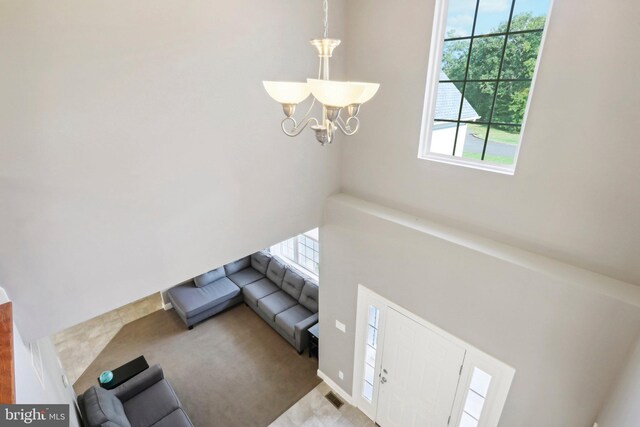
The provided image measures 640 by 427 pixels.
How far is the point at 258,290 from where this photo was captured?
6371 millimetres

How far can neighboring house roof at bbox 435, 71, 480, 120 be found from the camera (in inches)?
110

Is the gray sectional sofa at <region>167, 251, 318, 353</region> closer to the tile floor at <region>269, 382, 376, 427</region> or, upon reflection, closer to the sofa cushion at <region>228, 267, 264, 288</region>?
the sofa cushion at <region>228, 267, 264, 288</region>

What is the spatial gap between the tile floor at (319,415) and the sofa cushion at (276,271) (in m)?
2.29

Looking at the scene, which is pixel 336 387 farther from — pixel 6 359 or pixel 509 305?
pixel 6 359

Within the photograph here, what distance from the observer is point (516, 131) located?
2.58m

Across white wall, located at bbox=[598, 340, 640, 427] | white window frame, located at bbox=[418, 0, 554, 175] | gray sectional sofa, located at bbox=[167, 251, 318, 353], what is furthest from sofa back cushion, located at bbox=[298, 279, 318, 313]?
white wall, located at bbox=[598, 340, 640, 427]

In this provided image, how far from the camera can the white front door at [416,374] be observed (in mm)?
3234

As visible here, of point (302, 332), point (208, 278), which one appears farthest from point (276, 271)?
point (302, 332)

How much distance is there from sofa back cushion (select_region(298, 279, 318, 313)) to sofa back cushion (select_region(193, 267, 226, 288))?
72.0 inches

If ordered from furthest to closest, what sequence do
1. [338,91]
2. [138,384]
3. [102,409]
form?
[138,384]
[102,409]
[338,91]

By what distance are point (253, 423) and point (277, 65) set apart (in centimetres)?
426

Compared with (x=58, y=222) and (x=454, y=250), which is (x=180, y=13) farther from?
(x=454, y=250)

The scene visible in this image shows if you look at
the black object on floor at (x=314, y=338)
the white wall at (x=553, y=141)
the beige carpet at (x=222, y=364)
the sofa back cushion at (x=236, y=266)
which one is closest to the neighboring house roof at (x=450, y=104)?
the white wall at (x=553, y=141)

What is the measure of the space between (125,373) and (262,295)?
2.37 meters
